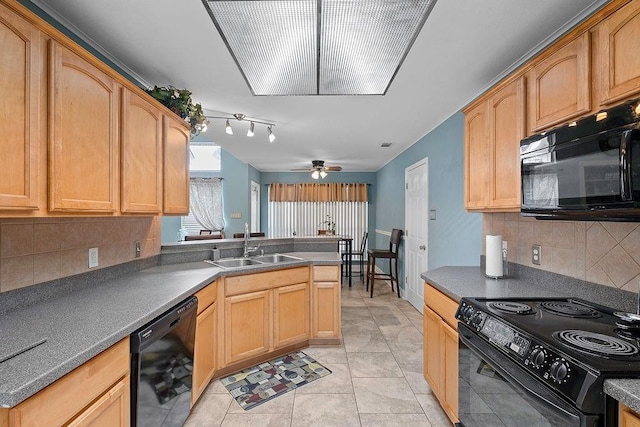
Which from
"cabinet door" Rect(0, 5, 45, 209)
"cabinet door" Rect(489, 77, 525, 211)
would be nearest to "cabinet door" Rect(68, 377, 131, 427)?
"cabinet door" Rect(0, 5, 45, 209)

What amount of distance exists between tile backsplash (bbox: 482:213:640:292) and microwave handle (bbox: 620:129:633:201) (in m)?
0.50

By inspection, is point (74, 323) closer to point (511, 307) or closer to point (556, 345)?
point (556, 345)

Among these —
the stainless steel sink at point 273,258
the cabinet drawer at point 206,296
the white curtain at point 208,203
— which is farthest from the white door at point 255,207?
the cabinet drawer at point 206,296

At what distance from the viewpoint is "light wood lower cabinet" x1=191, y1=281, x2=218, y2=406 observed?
2.02 m

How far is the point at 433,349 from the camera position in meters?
2.10

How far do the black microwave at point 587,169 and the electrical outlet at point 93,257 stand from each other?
8.38 feet

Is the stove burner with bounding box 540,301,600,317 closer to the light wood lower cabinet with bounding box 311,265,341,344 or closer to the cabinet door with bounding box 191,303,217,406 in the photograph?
the light wood lower cabinet with bounding box 311,265,341,344

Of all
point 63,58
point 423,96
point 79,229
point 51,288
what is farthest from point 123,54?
point 423,96

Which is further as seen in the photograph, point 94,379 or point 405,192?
point 405,192

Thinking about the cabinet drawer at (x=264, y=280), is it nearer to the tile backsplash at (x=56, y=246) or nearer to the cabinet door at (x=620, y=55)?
the tile backsplash at (x=56, y=246)

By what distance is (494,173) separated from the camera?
198 cm

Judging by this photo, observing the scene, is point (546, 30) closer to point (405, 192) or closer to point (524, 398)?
point (524, 398)

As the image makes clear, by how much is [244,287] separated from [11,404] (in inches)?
68.1

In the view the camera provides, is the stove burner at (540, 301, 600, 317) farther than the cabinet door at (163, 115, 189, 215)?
No
